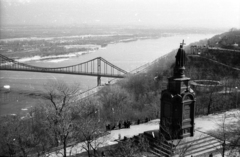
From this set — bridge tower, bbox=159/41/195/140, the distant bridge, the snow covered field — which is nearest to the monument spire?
bridge tower, bbox=159/41/195/140

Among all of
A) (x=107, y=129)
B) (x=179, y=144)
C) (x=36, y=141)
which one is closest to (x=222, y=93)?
(x=107, y=129)

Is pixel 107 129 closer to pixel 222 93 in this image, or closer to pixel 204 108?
pixel 204 108

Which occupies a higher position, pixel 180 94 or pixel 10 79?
pixel 180 94

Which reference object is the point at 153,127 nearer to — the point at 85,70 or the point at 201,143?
the point at 201,143

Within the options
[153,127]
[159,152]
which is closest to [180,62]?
[159,152]

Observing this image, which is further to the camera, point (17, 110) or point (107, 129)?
point (17, 110)

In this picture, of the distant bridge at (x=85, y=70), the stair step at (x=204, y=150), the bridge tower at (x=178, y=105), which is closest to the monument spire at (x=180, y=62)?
the bridge tower at (x=178, y=105)

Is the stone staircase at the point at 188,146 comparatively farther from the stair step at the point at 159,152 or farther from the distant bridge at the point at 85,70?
the distant bridge at the point at 85,70
